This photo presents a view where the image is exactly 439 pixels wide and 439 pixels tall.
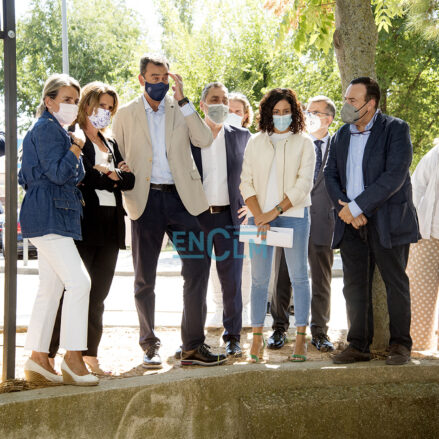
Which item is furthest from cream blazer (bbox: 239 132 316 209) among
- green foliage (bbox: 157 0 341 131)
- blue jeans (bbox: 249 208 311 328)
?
green foliage (bbox: 157 0 341 131)

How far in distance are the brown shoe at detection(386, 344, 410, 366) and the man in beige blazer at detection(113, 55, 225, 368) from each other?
48.1 inches

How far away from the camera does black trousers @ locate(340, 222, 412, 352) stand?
5008mm

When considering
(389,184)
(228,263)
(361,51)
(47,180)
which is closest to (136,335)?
(228,263)

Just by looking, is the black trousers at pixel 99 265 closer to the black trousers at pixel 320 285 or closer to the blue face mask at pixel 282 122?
the blue face mask at pixel 282 122

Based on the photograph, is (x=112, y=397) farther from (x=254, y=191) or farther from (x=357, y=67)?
(x=357, y=67)

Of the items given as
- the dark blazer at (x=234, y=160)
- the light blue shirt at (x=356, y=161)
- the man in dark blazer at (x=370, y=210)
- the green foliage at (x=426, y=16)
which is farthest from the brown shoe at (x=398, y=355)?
the green foliage at (x=426, y=16)

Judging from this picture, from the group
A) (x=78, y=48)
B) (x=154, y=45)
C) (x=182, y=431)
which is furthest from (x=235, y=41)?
(x=182, y=431)

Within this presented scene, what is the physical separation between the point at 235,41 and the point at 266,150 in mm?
21474

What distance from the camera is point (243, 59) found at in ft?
83.3

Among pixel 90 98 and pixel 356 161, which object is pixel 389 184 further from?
pixel 90 98

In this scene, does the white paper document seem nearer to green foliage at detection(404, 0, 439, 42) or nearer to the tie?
the tie

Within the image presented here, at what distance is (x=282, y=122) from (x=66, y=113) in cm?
169

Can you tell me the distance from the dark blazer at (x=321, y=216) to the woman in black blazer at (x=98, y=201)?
1.88 m

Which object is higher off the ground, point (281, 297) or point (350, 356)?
point (281, 297)
